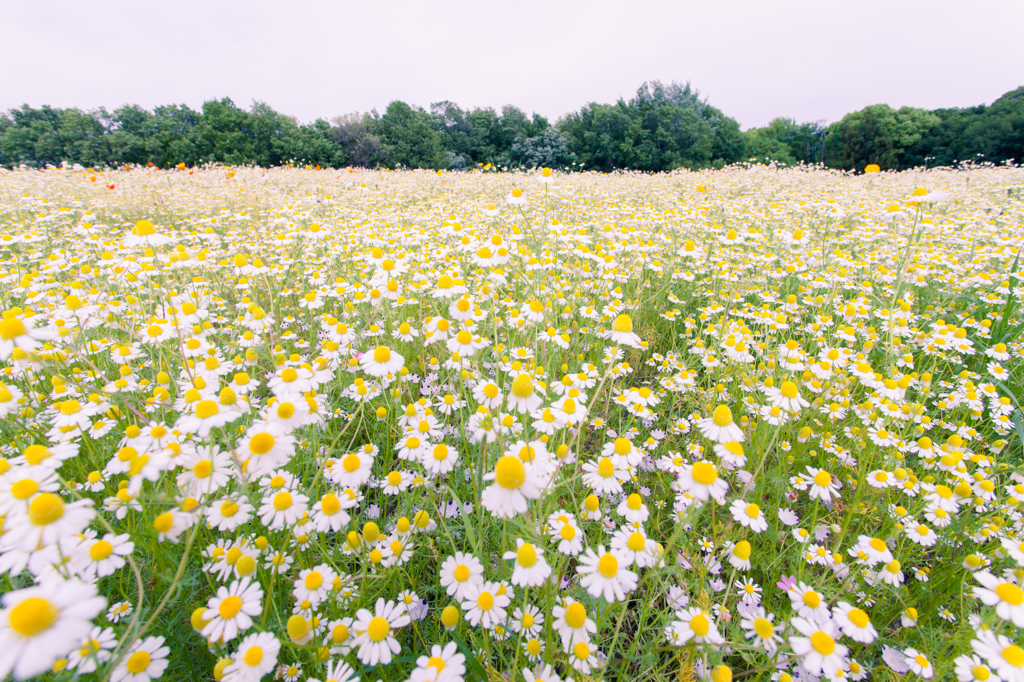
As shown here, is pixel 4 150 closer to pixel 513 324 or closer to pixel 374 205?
pixel 374 205

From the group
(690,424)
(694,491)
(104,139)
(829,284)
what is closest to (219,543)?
(694,491)

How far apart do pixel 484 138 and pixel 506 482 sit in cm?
4127

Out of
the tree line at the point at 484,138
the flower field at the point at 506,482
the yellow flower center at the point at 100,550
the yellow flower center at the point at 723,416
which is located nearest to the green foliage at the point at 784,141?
the tree line at the point at 484,138

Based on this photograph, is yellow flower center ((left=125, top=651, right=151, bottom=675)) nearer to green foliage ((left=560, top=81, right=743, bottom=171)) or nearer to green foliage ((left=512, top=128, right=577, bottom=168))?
green foliage ((left=512, top=128, right=577, bottom=168))

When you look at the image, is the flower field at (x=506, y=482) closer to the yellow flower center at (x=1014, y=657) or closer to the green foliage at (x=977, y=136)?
the yellow flower center at (x=1014, y=657)

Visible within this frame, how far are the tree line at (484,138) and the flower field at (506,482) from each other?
24.6 meters

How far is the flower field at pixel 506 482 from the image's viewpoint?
45.2 inches

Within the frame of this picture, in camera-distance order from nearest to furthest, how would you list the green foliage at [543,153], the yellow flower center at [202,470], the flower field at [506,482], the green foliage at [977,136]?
the flower field at [506,482] < the yellow flower center at [202,470] < the green foliage at [977,136] < the green foliage at [543,153]

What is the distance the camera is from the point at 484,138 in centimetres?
3756

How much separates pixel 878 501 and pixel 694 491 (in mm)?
1574

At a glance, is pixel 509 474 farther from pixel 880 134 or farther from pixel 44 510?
pixel 880 134

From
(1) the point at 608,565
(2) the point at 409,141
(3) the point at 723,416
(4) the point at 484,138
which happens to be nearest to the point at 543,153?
(2) the point at 409,141

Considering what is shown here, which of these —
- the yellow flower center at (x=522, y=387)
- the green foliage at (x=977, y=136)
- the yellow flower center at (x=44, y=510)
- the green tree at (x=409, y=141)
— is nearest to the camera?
→ the yellow flower center at (x=44, y=510)

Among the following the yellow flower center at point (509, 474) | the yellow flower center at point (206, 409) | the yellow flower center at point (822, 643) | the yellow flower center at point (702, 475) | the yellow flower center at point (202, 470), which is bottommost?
the yellow flower center at point (822, 643)
